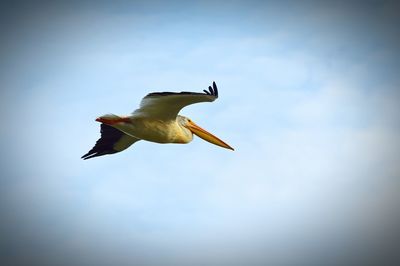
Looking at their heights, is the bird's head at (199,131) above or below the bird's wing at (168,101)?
above

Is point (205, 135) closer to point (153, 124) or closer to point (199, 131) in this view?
point (199, 131)

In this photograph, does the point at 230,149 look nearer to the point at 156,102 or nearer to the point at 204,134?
the point at 204,134

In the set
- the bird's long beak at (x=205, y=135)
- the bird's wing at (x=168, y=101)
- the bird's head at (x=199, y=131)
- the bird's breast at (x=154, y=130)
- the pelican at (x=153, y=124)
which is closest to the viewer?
the bird's wing at (x=168, y=101)

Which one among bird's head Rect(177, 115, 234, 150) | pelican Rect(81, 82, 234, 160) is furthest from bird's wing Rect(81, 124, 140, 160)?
bird's head Rect(177, 115, 234, 150)

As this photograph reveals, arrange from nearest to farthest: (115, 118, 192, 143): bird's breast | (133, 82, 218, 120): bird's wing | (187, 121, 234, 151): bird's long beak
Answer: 1. (133, 82, 218, 120): bird's wing
2. (115, 118, 192, 143): bird's breast
3. (187, 121, 234, 151): bird's long beak

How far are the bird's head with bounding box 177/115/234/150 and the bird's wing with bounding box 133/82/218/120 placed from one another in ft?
3.98

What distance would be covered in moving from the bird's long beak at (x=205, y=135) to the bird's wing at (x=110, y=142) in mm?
1417

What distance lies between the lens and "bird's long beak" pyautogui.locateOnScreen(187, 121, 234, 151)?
16953mm

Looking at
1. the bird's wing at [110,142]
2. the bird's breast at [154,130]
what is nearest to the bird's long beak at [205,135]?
the bird's breast at [154,130]

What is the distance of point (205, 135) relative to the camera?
682 inches

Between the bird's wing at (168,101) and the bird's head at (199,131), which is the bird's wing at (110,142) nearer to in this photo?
the bird's head at (199,131)

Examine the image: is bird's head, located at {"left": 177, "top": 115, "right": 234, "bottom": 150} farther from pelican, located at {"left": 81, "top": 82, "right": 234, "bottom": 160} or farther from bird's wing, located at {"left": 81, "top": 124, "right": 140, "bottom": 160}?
bird's wing, located at {"left": 81, "top": 124, "right": 140, "bottom": 160}

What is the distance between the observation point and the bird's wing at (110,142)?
55.0ft

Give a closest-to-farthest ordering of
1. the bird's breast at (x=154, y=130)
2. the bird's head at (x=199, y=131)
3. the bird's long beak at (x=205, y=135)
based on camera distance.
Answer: the bird's breast at (x=154, y=130) → the bird's head at (x=199, y=131) → the bird's long beak at (x=205, y=135)
